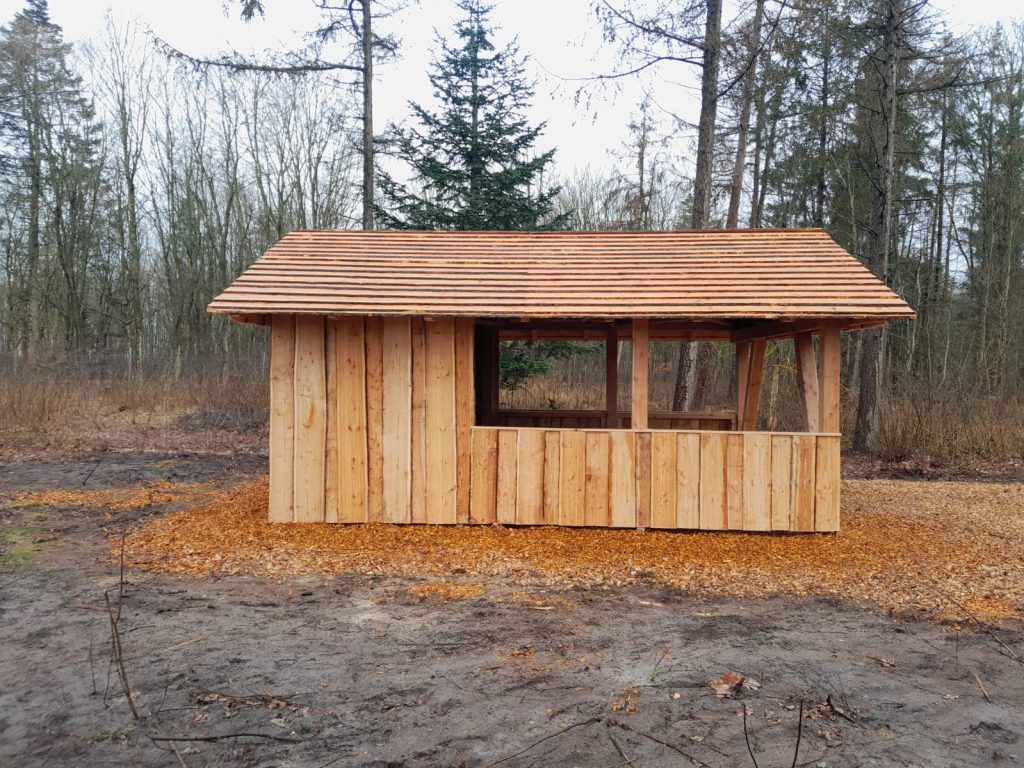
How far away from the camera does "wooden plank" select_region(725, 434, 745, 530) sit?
7.25m

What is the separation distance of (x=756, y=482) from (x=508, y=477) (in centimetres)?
262

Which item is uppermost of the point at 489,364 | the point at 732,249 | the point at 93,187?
the point at 93,187

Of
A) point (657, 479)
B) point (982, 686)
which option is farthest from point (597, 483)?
point (982, 686)

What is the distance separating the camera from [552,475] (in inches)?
293

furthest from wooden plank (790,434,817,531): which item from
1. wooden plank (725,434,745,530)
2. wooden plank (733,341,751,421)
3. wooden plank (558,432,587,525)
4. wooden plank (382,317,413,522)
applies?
wooden plank (382,317,413,522)

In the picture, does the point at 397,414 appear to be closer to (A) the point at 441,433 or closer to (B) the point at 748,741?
(A) the point at 441,433

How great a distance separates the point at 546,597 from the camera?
5402mm

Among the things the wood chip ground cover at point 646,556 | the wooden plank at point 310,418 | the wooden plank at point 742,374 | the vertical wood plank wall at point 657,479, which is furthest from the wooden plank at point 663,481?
the wooden plank at point 310,418

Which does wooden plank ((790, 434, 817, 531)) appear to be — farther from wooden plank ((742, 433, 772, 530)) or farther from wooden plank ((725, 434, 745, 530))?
wooden plank ((725, 434, 745, 530))

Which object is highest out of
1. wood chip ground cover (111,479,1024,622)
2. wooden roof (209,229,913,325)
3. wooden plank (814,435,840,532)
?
wooden roof (209,229,913,325)

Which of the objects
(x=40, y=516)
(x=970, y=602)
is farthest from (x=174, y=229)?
(x=970, y=602)

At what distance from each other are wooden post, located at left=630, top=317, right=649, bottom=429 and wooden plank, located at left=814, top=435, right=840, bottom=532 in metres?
1.85

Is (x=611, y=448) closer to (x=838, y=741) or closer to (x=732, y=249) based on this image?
(x=732, y=249)

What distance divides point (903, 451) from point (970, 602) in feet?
26.5
